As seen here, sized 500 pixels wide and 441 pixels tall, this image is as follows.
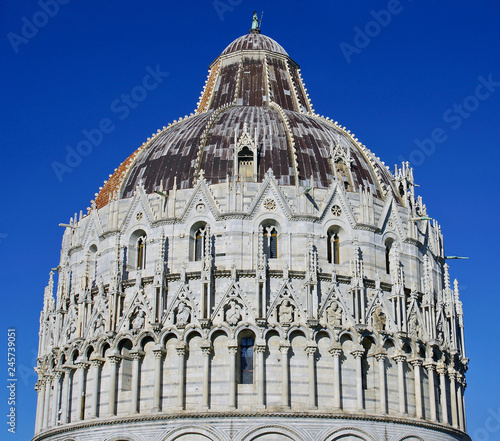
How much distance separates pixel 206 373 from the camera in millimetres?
44406

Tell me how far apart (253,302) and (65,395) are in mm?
11271

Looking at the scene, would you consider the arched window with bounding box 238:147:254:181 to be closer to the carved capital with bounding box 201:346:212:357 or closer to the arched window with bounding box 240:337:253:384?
the arched window with bounding box 240:337:253:384

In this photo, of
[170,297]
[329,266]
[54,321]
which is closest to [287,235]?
[329,266]

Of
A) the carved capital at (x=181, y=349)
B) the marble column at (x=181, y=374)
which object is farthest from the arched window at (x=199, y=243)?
the marble column at (x=181, y=374)

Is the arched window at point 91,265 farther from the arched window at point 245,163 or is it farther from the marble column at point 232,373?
the marble column at point 232,373

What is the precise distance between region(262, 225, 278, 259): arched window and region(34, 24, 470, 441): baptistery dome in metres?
0.08

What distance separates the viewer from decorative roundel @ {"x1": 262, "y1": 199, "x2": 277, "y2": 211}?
4819 centimetres

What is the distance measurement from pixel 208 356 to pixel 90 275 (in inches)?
387

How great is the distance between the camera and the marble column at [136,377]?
148 feet

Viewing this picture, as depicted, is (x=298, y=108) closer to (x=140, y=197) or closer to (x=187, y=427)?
(x=140, y=197)

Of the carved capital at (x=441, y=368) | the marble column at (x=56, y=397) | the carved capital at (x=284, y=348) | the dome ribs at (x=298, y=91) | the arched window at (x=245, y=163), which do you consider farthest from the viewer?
the dome ribs at (x=298, y=91)

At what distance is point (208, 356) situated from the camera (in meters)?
44.7

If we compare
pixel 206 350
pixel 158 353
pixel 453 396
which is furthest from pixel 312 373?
pixel 453 396

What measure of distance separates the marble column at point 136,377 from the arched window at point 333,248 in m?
11.0
